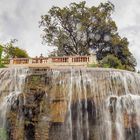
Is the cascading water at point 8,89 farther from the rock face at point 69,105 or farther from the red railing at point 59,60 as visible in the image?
the red railing at point 59,60

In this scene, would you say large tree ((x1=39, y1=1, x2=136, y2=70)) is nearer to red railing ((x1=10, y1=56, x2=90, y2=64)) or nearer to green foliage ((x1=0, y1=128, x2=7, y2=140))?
red railing ((x1=10, y1=56, x2=90, y2=64))

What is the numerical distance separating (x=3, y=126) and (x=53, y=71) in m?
4.67

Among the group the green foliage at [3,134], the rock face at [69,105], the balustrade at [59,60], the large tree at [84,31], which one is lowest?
the green foliage at [3,134]

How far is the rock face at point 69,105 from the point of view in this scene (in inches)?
885

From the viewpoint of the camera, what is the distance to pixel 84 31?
1737 inches

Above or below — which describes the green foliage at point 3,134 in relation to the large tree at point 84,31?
below

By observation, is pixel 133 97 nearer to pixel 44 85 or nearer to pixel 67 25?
pixel 44 85

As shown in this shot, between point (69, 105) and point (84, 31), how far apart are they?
2197cm

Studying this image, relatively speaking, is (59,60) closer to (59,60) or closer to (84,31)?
(59,60)

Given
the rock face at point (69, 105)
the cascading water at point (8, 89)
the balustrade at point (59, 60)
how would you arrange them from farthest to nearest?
the balustrade at point (59, 60)
the cascading water at point (8, 89)
the rock face at point (69, 105)

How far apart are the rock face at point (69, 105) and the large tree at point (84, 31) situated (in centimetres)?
1908

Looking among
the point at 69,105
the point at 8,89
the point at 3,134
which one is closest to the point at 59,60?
the point at 8,89

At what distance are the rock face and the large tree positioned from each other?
1908 centimetres

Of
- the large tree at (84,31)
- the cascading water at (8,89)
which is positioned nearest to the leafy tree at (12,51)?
the large tree at (84,31)
